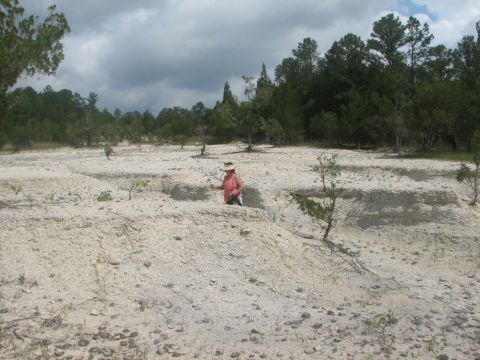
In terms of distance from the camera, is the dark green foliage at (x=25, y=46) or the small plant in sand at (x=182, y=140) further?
the small plant in sand at (x=182, y=140)

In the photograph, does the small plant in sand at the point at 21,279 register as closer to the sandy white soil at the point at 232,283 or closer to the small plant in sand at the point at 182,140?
the sandy white soil at the point at 232,283

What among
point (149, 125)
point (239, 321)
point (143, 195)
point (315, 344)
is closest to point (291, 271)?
point (239, 321)

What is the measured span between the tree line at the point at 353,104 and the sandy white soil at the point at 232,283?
22617 millimetres

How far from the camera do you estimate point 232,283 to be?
27.6ft

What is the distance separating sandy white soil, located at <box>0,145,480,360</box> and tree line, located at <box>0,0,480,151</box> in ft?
74.2

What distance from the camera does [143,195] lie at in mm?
17266

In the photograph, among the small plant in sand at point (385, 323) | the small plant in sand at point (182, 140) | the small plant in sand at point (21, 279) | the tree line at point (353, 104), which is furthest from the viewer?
the small plant in sand at point (182, 140)

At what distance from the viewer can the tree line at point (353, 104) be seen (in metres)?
33.7

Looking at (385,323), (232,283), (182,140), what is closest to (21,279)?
(232,283)

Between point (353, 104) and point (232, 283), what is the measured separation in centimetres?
4535

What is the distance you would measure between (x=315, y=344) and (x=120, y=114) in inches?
4744

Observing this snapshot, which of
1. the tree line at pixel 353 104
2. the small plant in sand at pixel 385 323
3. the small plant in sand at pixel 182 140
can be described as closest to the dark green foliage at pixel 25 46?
the small plant in sand at pixel 385 323

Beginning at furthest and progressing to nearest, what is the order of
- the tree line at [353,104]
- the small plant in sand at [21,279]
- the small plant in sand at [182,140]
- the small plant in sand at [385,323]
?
the small plant in sand at [182,140]
the tree line at [353,104]
the small plant in sand at [21,279]
the small plant in sand at [385,323]

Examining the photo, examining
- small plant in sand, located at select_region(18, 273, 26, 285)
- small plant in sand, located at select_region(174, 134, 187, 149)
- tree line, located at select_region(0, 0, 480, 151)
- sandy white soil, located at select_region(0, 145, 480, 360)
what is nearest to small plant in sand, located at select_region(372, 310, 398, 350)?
sandy white soil, located at select_region(0, 145, 480, 360)
